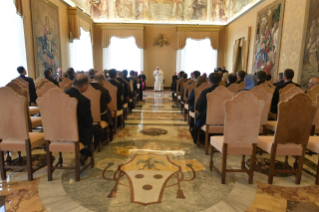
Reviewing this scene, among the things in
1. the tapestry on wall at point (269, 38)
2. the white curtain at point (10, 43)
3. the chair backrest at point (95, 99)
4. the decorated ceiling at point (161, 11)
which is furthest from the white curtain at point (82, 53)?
the tapestry on wall at point (269, 38)

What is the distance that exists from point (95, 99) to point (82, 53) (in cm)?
991

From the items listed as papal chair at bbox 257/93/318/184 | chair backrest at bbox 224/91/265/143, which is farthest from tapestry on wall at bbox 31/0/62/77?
papal chair at bbox 257/93/318/184

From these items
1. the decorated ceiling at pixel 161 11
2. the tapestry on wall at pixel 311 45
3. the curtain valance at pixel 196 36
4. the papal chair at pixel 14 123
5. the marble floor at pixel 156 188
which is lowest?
the marble floor at pixel 156 188

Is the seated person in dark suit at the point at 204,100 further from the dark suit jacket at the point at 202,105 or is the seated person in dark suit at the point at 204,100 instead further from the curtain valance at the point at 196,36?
the curtain valance at the point at 196,36

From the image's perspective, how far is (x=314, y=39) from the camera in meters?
5.99

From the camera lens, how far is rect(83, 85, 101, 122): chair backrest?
11.8ft

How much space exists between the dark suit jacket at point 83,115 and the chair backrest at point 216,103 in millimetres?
1824

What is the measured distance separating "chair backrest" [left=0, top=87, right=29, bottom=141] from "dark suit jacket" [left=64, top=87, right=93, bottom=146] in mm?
567

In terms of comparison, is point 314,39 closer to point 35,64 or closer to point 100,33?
point 35,64

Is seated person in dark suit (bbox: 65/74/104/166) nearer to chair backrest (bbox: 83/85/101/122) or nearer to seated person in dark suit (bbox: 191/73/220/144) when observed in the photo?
chair backrest (bbox: 83/85/101/122)

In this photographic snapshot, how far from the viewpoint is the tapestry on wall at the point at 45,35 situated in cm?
761

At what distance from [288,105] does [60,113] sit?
273 cm

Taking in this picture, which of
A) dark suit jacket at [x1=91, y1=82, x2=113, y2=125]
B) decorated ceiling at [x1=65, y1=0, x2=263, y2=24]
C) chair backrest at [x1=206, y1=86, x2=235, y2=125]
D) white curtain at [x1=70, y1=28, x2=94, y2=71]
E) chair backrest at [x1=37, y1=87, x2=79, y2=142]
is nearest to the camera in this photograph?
chair backrest at [x1=37, y1=87, x2=79, y2=142]

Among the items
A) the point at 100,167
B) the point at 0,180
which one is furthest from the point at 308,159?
the point at 0,180
